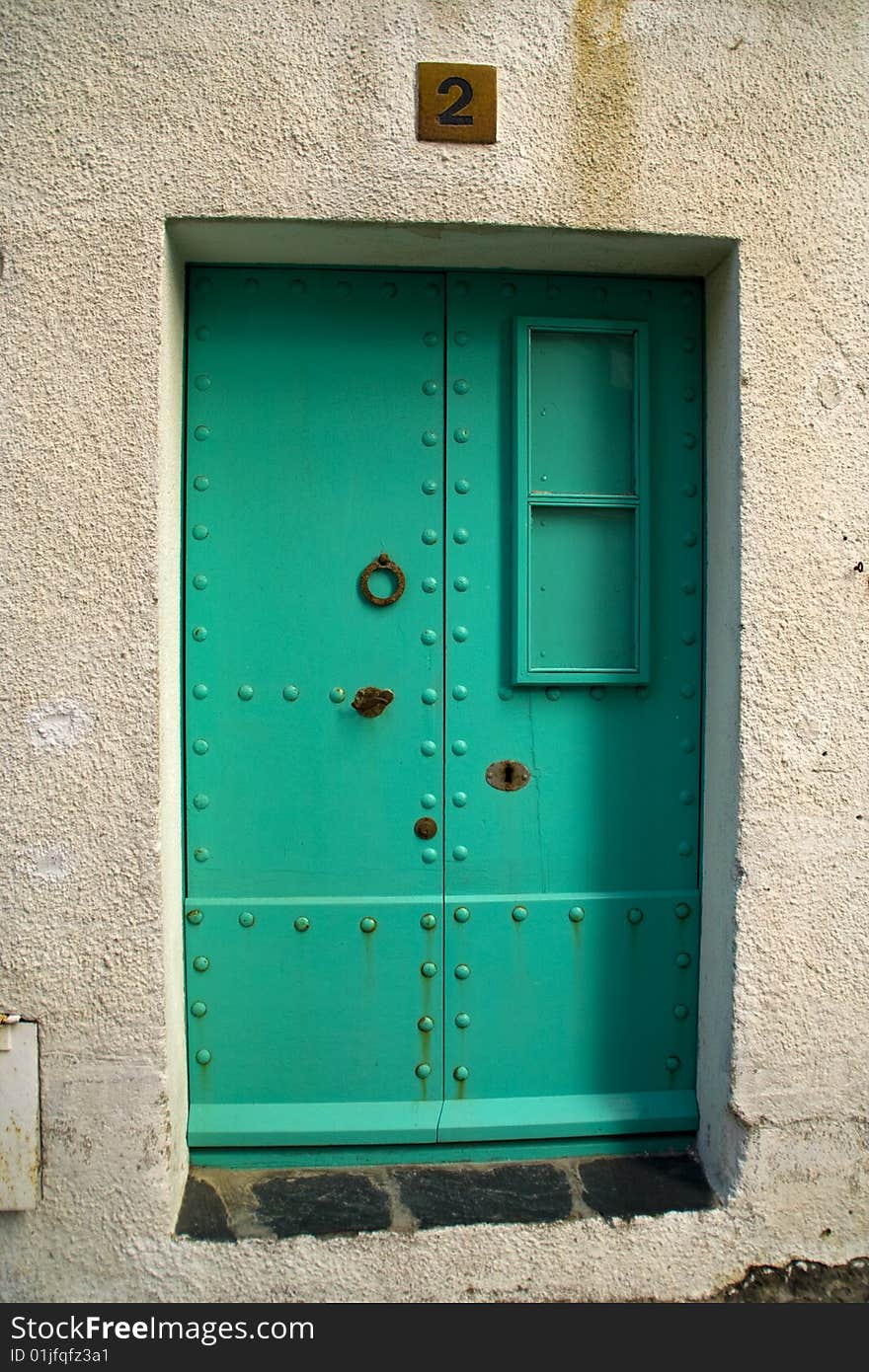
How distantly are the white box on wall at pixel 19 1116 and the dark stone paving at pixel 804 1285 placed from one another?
1.59 meters

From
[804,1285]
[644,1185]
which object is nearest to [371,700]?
[644,1185]

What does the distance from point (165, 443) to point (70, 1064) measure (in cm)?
143

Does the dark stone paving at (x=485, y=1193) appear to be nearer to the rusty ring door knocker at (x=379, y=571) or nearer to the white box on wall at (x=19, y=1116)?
the white box on wall at (x=19, y=1116)

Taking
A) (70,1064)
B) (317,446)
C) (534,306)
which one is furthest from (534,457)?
(70,1064)

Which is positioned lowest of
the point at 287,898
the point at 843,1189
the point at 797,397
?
the point at 843,1189

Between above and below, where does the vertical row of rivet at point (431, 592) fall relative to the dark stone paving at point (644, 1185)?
above

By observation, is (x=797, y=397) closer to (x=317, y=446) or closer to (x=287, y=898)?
(x=317, y=446)

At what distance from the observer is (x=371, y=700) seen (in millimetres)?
2115

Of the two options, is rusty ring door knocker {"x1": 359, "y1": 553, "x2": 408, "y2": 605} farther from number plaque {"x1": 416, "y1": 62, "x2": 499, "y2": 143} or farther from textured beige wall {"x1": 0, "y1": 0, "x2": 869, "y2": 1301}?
number plaque {"x1": 416, "y1": 62, "x2": 499, "y2": 143}

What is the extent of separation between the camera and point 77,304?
74.7 inches

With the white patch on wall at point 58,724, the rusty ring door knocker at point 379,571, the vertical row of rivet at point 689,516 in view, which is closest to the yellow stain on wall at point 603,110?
the vertical row of rivet at point 689,516

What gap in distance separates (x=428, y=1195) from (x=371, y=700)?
1.20 meters

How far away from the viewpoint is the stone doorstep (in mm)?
1998

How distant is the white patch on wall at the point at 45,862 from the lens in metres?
1.93
